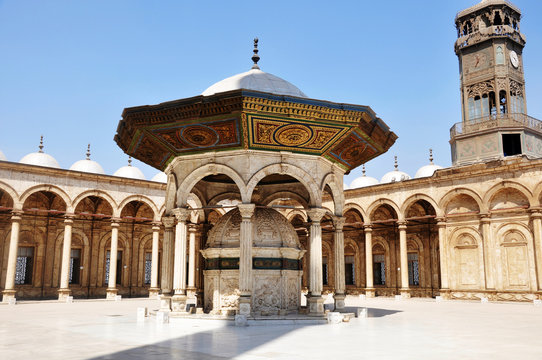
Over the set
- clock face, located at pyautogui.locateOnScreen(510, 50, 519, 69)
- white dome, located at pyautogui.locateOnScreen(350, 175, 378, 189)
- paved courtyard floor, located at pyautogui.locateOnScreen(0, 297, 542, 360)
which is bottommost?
paved courtyard floor, located at pyautogui.locateOnScreen(0, 297, 542, 360)

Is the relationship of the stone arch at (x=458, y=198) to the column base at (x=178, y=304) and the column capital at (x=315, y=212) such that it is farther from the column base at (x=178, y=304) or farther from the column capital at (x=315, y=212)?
the column base at (x=178, y=304)

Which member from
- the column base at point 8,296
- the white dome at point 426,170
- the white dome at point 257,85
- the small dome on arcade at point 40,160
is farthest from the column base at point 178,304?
the white dome at point 426,170

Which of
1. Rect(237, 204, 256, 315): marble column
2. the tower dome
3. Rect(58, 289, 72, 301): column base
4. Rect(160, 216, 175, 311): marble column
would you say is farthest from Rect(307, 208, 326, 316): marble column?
the tower dome

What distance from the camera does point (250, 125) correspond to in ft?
38.0

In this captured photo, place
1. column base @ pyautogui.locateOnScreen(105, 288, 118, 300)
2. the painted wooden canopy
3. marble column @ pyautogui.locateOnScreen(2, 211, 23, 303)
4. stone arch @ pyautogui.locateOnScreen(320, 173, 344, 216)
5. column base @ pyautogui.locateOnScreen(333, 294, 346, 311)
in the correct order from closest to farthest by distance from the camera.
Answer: the painted wooden canopy
column base @ pyautogui.locateOnScreen(333, 294, 346, 311)
stone arch @ pyautogui.locateOnScreen(320, 173, 344, 216)
marble column @ pyautogui.locateOnScreen(2, 211, 23, 303)
column base @ pyautogui.locateOnScreen(105, 288, 118, 300)

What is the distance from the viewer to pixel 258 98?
35.4ft

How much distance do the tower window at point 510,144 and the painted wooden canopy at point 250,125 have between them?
16700 mm

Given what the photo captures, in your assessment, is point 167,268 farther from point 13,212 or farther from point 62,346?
point 13,212

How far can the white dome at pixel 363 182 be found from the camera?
3603cm

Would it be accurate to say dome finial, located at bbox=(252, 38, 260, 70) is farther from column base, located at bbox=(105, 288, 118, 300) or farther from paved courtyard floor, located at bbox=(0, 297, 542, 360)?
column base, located at bbox=(105, 288, 118, 300)

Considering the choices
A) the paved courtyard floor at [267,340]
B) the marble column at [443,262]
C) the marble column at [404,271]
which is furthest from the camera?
the marble column at [404,271]

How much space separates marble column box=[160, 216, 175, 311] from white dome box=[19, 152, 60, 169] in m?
19.6

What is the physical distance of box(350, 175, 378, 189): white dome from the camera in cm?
3603

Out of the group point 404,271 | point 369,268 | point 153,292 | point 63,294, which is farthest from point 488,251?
point 63,294
